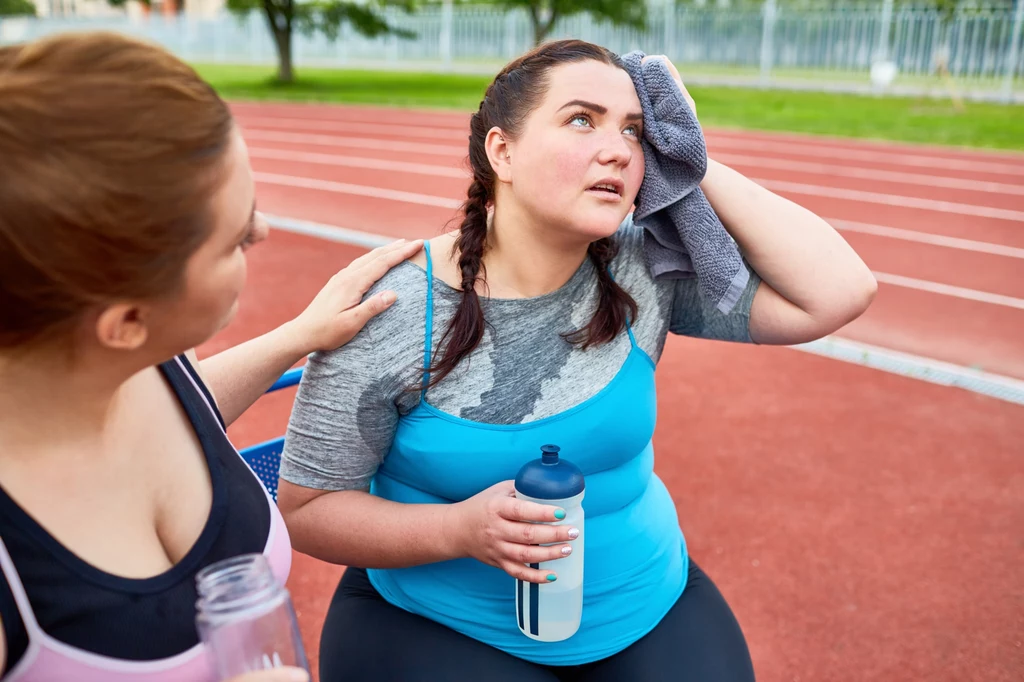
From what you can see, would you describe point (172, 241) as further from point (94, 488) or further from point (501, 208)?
point (501, 208)

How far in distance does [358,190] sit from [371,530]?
8909 millimetres

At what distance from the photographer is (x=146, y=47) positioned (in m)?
1.09

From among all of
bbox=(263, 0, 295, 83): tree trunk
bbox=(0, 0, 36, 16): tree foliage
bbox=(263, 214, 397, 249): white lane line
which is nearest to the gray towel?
bbox=(263, 214, 397, 249): white lane line

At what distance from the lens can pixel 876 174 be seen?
435 inches

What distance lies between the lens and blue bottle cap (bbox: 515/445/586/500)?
5.06 ft

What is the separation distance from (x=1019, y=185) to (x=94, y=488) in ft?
36.9

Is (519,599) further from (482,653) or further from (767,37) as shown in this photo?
(767,37)

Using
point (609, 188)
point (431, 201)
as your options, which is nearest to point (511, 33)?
point (431, 201)

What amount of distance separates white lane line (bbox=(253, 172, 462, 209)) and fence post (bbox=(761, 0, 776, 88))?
1601 cm

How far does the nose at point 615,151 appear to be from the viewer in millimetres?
1829

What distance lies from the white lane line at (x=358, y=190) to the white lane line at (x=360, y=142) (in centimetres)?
243

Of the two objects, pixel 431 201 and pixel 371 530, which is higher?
pixel 371 530

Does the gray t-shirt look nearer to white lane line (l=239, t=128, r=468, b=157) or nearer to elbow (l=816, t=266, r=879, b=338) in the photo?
elbow (l=816, t=266, r=879, b=338)

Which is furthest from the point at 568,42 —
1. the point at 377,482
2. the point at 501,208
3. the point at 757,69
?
the point at 757,69
